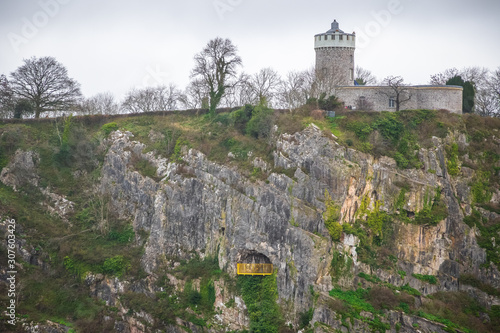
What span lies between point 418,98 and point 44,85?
33.2 meters

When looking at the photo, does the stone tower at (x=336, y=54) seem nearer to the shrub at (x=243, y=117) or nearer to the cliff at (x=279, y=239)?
the cliff at (x=279, y=239)

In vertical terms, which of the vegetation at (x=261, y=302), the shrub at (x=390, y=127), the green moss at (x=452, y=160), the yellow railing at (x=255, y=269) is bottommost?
the vegetation at (x=261, y=302)

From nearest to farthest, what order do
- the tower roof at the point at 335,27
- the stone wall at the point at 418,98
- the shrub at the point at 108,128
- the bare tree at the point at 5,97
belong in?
1. the stone wall at the point at 418,98
2. the tower roof at the point at 335,27
3. the shrub at the point at 108,128
4. the bare tree at the point at 5,97

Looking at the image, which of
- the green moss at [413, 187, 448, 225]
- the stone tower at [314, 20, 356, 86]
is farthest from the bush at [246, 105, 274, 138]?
the green moss at [413, 187, 448, 225]

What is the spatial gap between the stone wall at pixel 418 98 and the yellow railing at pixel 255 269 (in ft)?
51.5

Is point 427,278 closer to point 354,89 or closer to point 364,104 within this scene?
point 364,104

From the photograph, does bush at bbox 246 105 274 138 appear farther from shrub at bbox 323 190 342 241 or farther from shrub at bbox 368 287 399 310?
shrub at bbox 368 287 399 310

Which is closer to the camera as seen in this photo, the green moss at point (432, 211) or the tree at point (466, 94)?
the green moss at point (432, 211)

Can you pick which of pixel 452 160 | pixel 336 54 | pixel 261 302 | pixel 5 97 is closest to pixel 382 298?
pixel 261 302

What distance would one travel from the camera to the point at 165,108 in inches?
2803

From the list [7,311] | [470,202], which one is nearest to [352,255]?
[470,202]

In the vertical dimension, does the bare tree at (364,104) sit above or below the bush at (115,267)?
above

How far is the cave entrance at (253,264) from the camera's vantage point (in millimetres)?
50750

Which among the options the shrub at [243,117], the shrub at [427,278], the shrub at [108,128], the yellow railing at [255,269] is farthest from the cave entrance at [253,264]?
the shrub at [108,128]
